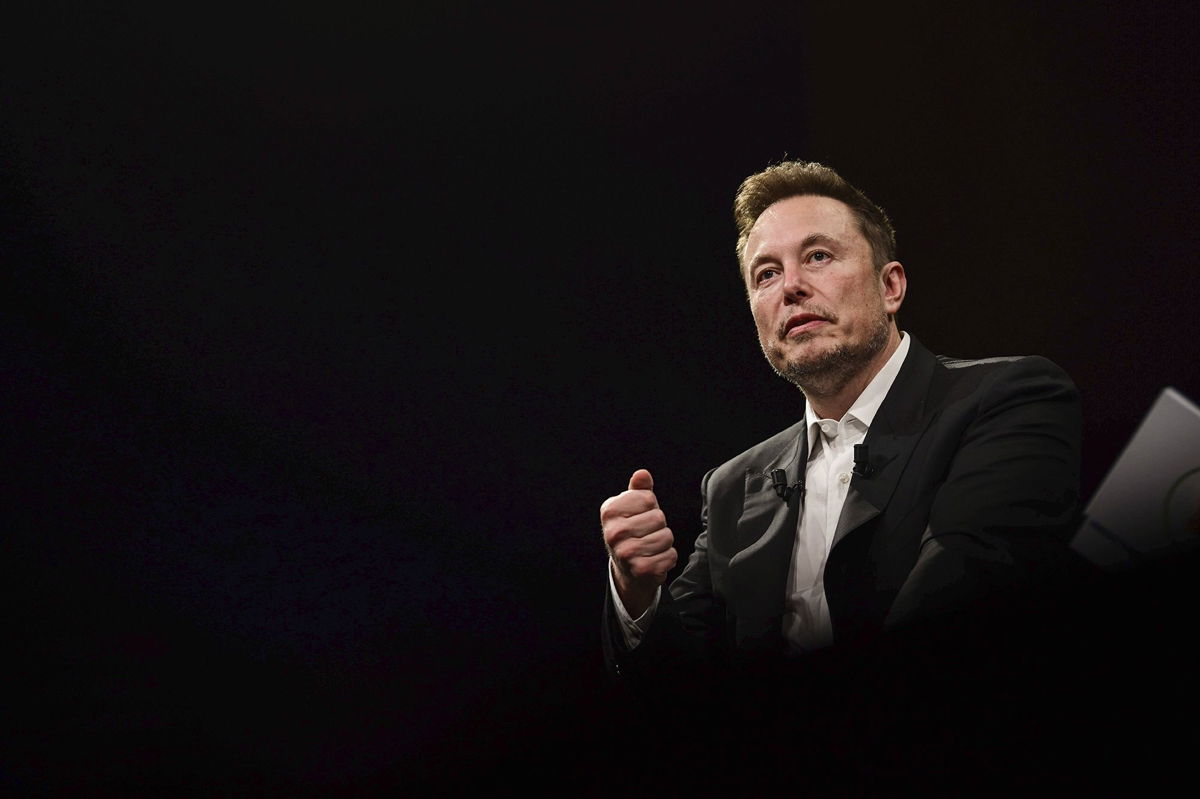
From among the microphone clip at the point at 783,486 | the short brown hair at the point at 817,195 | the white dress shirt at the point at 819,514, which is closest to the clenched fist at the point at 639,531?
the white dress shirt at the point at 819,514

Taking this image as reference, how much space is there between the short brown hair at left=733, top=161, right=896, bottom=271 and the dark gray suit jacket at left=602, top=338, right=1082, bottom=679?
313mm

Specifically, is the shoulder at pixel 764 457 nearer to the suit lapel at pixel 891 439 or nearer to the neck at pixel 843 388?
the neck at pixel 843 388

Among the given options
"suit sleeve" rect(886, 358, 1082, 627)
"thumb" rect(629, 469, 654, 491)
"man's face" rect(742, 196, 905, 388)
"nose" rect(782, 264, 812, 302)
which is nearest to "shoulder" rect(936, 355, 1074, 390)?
"suit sleeve" rect(886, 358, 1082, 627)

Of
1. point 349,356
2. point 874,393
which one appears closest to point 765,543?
point 874,393

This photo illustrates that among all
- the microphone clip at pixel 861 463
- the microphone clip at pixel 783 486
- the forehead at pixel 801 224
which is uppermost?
the forehead at pixel 801 224

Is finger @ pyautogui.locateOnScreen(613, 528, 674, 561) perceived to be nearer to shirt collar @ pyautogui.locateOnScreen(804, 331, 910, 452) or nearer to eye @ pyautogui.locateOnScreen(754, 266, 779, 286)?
shirt collar @ pyautogui.locateOnScreen(804, 331, 910, 452)

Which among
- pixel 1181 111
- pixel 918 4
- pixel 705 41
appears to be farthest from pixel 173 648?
pixel 1181 111

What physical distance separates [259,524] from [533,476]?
0.71 m

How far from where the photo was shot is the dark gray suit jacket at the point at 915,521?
4.13 feet

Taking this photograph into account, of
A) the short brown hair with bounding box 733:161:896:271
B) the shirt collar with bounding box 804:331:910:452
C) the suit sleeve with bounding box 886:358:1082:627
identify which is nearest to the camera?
the suit sleeve with bounding box 886:358:1082:627

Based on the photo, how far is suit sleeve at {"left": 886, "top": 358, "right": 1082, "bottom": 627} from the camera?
1228 mm

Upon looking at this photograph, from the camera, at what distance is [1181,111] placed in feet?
5.70

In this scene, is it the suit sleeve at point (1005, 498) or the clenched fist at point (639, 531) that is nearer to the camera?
the suit sleeve at point (1005, 498)

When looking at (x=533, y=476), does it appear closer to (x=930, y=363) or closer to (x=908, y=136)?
(x=930, y=363)
